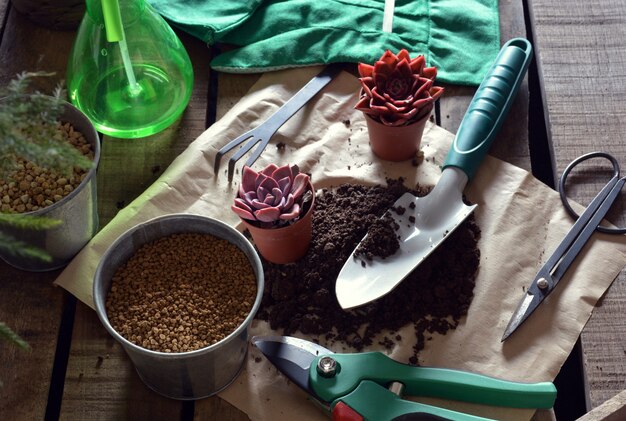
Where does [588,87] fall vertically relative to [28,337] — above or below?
above


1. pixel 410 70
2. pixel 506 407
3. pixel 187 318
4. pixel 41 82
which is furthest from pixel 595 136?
pixel 41 82

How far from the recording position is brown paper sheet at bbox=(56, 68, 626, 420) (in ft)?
2.80

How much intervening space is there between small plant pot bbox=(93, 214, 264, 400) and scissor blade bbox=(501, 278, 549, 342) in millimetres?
275

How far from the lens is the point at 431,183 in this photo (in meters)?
0.98

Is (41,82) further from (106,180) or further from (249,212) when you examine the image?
(249,212)

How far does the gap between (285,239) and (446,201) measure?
0.64 ft

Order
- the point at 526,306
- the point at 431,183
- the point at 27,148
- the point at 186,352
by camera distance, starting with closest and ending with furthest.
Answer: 1. the point at 27,148
2. the point at 186,352
3. the point at 526,306
4. the point at 431,183

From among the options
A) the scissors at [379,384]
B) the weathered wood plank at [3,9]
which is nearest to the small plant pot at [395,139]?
the scissors at [379,384]

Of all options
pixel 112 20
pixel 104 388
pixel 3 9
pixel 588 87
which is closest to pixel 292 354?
pixel 104 388

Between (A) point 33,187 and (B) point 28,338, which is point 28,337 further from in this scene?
(A) point 33,187

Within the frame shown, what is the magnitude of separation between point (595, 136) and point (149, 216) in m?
0.56

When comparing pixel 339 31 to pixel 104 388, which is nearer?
pixel 104 388

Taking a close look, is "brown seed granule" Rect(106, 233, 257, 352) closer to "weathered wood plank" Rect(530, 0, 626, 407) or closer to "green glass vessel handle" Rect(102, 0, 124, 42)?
"green glass vessel handle" Rect(102, 0, 124, 42)

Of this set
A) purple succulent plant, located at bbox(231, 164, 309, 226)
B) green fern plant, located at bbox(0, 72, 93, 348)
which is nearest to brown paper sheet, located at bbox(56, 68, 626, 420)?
purple succulent plant, located at bbox(231, 164, 309, 226)
